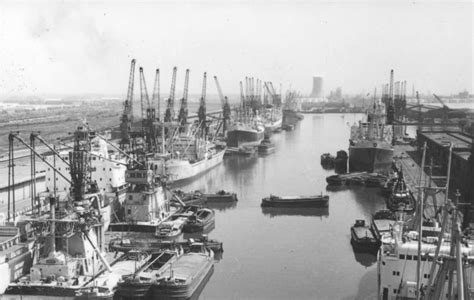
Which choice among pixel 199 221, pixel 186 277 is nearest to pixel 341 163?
pixel 199 221

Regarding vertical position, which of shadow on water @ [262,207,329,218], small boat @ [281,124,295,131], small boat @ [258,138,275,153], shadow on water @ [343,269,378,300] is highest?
small boat @ [281,124,295,131]

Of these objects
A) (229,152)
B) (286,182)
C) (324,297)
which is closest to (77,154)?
(324,297)

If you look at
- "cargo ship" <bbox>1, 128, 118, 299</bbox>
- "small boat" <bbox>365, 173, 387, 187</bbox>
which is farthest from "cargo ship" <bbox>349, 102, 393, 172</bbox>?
"cargo ship" <bbox>1, 128, 118, 299</bbox>

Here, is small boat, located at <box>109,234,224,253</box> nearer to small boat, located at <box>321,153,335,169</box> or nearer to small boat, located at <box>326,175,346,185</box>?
small boat, located at <box>326,175,346,185</box>

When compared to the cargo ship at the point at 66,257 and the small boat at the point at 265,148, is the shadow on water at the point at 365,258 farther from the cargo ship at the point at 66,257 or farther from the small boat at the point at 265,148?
the small boat at the point at 265,148

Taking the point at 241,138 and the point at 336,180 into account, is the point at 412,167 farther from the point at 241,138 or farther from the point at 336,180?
the point at 241,138
